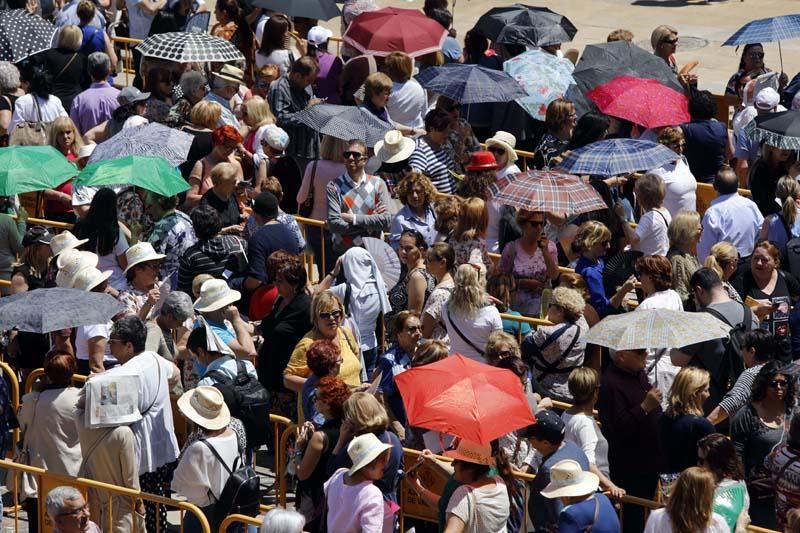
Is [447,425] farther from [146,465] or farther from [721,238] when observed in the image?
[721,238]

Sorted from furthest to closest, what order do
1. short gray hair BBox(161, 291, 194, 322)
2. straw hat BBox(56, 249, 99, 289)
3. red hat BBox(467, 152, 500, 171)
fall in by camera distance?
1. red hat BBox(467, 152, 500, 171)
2. straw hat BBox(56, 249, 99, 289)
3. short gray hair BBox(161, 291, 194, 322)

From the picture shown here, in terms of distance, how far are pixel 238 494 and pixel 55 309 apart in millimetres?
2068

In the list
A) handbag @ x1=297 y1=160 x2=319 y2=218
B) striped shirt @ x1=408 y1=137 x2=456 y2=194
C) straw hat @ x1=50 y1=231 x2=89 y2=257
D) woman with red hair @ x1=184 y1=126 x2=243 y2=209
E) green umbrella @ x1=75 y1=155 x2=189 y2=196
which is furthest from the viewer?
striped shirt @ x1=408 y1=137 x2=456 y2=194

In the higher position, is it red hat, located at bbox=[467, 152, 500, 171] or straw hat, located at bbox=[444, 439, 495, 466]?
straw hat, located at bbox=[444, 439, 495, 466]

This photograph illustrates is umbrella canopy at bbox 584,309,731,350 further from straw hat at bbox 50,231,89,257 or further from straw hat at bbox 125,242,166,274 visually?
straw hat at bbox 50,231,89,257

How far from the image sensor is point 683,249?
531 inches

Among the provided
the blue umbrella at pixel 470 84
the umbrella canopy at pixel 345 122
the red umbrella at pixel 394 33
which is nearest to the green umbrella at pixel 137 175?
the umbrella canopy at pixel 345 122

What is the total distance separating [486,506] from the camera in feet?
33.2

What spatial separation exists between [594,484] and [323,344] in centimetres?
216

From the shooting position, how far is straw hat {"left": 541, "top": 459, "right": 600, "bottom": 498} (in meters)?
10.0

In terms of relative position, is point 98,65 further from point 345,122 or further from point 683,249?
point 683,249

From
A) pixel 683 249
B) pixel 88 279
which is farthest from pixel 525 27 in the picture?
pixel 88 279

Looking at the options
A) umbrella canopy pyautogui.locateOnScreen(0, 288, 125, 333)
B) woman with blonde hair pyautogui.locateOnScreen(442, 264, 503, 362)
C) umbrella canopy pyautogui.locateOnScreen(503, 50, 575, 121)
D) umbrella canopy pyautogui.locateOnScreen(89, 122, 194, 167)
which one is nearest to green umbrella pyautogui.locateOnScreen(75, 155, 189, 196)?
umbrella canopy pyautogui.locateOnScreen(89, 122, 194, 167)

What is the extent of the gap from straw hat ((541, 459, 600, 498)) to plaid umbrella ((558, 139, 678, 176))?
4798 millimetres
